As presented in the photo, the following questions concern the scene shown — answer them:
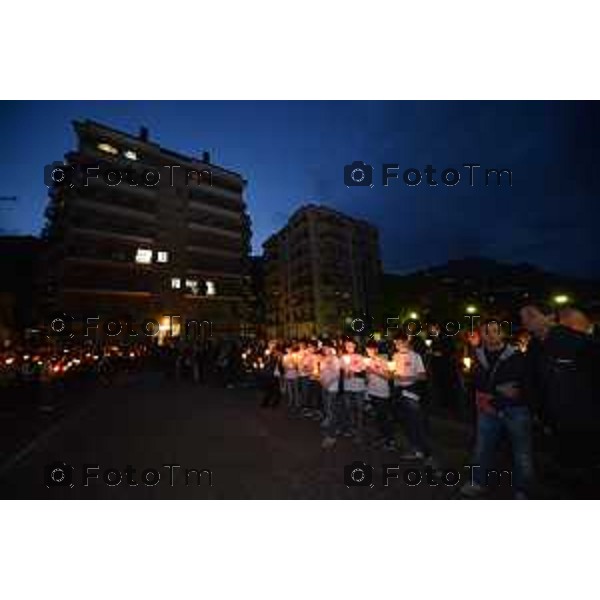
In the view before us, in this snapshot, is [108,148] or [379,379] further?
[108,148]

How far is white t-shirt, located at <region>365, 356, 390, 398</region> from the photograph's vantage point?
8591 mm

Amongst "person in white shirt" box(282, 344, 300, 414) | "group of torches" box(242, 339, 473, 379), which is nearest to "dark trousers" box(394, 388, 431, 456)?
"group of torches" box(242, 339, 473, 379)

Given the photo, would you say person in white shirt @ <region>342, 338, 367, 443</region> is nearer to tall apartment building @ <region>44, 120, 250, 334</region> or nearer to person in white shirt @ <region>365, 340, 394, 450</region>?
person in white shirt @ <region>365, 340, 394, 450</region>

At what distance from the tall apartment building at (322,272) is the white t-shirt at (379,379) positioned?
204 ft

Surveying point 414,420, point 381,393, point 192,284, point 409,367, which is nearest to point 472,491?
point 414,420

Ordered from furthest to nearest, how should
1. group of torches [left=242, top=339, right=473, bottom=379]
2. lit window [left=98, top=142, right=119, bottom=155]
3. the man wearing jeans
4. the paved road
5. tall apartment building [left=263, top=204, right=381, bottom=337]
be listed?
tall apartment building [left=263, top=204, right=381, bottom=337], lit window [left=98, top=142, right=119, bottom=155], group of torches [left=242, top=339, right=473, bottom=379], the paved road, the man wearing jeans

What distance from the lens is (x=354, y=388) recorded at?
9.60 meters

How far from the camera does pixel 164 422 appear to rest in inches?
476

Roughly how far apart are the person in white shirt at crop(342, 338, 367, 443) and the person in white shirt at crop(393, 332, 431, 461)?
1.43m

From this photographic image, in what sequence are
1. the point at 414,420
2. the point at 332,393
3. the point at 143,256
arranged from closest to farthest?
1. the point at 414,420
2. the point at 332,393
3. the point at 143,256

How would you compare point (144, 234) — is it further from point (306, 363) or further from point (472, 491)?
point (472, 491)

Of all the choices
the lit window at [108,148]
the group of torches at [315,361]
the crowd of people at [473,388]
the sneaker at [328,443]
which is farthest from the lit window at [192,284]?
the sneaker at [328,443]

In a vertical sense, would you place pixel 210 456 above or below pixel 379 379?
below

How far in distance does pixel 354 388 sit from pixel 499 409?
4.11 metres
